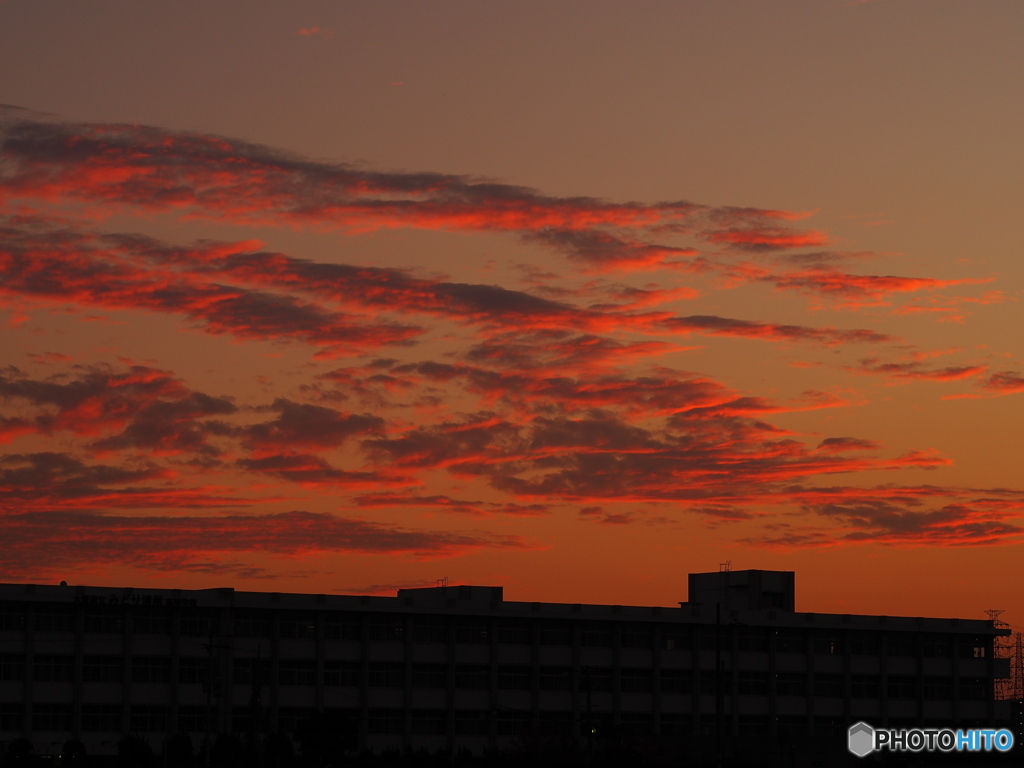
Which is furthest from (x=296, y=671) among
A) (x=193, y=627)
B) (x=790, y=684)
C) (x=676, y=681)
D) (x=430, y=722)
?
(x=790, y=684)

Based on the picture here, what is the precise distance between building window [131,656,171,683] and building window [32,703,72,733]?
6042 mm

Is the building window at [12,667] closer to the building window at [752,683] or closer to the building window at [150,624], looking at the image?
the building window at [150,624]

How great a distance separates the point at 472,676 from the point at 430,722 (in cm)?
610

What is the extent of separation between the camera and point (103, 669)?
130 meters

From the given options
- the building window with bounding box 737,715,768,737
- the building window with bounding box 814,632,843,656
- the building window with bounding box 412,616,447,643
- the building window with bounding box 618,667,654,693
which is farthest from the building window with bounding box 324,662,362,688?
the building window with bounding box 814,632,843,656

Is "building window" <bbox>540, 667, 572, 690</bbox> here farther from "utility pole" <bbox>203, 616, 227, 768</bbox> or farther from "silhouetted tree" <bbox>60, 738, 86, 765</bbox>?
"silhouetted tree" <bbox>60, 738, 86, 765</bbox>

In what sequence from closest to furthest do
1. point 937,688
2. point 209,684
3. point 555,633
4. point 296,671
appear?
Answer: point 209,684
point 296,671
point 555,633
point 937,688

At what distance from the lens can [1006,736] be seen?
432ft

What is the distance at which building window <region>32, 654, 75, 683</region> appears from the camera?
128 meters

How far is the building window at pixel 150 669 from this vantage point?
131375mm

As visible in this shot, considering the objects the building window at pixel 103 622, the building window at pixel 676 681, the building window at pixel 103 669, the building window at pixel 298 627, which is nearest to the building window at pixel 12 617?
the building window at pixel 103 622

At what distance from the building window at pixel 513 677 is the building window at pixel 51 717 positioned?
40.1 metres

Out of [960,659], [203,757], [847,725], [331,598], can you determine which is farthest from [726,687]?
[203,757]

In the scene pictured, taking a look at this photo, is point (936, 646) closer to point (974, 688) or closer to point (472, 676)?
point (974, 688)
